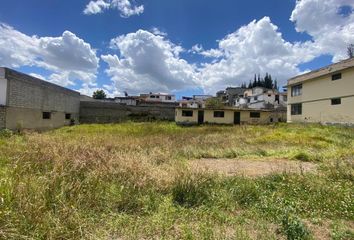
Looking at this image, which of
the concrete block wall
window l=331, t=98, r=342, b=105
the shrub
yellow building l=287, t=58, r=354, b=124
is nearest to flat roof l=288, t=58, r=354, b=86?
yellow building l=287, t=58, r=354, b=124

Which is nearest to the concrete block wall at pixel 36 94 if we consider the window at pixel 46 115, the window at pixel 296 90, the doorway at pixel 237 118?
the window at pixel 46 115

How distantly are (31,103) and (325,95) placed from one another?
80.3 ft

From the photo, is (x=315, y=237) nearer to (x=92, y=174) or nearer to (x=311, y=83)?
(x=92, y=174)

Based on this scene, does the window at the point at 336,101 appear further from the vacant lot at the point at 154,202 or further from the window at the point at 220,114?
the vacant lot at the point at 154,202

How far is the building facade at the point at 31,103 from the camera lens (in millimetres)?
16250

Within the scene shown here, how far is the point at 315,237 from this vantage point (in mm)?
3332

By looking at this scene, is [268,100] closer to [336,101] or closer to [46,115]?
[336,101]

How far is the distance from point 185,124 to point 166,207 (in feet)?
80.2

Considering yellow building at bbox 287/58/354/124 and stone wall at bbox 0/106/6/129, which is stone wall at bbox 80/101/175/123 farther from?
yellow building at bbox 287/58/354/124

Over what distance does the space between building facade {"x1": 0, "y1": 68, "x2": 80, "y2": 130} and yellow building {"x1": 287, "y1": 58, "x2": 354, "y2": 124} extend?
23788mm

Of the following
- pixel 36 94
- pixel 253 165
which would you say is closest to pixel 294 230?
pixel 253 165

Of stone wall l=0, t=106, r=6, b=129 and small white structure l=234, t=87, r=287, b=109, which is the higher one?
small white structure l=234, t=87, r=287, b=109

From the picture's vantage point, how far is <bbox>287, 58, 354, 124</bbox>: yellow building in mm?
20531

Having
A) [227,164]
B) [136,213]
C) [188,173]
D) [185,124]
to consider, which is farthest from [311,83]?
[136,213]
